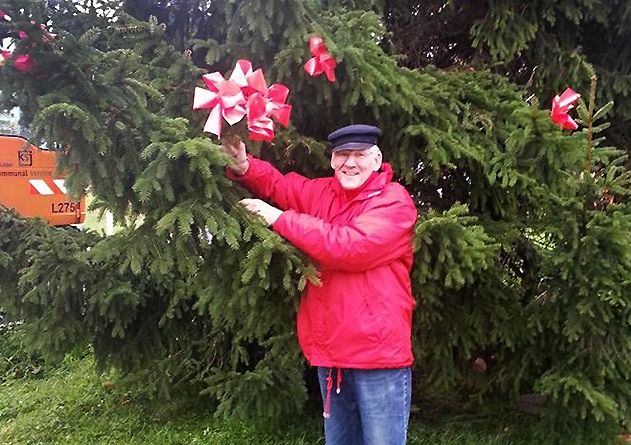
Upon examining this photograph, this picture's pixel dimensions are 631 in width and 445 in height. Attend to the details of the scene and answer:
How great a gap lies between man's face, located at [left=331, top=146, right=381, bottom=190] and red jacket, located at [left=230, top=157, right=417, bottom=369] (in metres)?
0.03

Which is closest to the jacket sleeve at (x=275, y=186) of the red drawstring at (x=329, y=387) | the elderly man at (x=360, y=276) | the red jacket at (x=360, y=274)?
the elderly man at (x=360, y=276)

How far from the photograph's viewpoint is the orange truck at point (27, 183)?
22.1 ft

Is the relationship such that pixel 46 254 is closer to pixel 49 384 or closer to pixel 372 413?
pixel 372 413

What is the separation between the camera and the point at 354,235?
232 cm

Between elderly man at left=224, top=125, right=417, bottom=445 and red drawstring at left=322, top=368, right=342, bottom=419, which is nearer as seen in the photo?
elderly man at left=224, top=125, right=417, bottom=445

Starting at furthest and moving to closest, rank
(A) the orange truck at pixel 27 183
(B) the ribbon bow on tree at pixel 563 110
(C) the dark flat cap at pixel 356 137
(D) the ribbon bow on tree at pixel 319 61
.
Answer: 1. (A) the orange truck at pixel 27 183
2. (B) the ribbon bow on tree at pixel 563 110
3. (D) the ribbon bow on tree at pixel 319 61
4. (C) the dark flat cap at pixel 356 137

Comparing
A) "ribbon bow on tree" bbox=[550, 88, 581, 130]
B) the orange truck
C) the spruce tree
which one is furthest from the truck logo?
"ribbon bow on tree" bbox=[550, 88, 581, 130]

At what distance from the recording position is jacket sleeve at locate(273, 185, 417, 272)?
7.64 feet

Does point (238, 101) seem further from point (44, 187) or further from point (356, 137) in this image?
point (44, 187)

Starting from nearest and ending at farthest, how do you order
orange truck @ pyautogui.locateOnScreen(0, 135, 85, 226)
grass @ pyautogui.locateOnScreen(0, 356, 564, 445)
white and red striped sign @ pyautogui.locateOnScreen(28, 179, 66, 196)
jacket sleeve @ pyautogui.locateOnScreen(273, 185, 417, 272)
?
1. jacket sleeve @ pyautogui.locateOnScreen(273, 185, 417, 272)
2. grass @ pyautogui.locateOnScreen(0, 356, 564, 445)
3. orange truck @ pyautogui.locateOnScreen(0, 135, 85, 226)
4. white and red striped sign @ pyautogui.locateOnScreen(28, 179, 66, 196)

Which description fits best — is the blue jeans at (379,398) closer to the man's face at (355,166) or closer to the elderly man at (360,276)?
the elderly man at (360,276)

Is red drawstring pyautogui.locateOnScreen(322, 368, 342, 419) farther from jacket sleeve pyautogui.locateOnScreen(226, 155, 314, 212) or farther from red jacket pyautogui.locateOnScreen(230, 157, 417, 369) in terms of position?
jacket sleeve pyautogui.locateOnScreen(226, 155, 314, 212)

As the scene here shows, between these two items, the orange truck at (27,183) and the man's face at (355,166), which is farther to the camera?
A: the orange truck at (27,183)

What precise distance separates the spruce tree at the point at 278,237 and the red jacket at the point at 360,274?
94 mm
